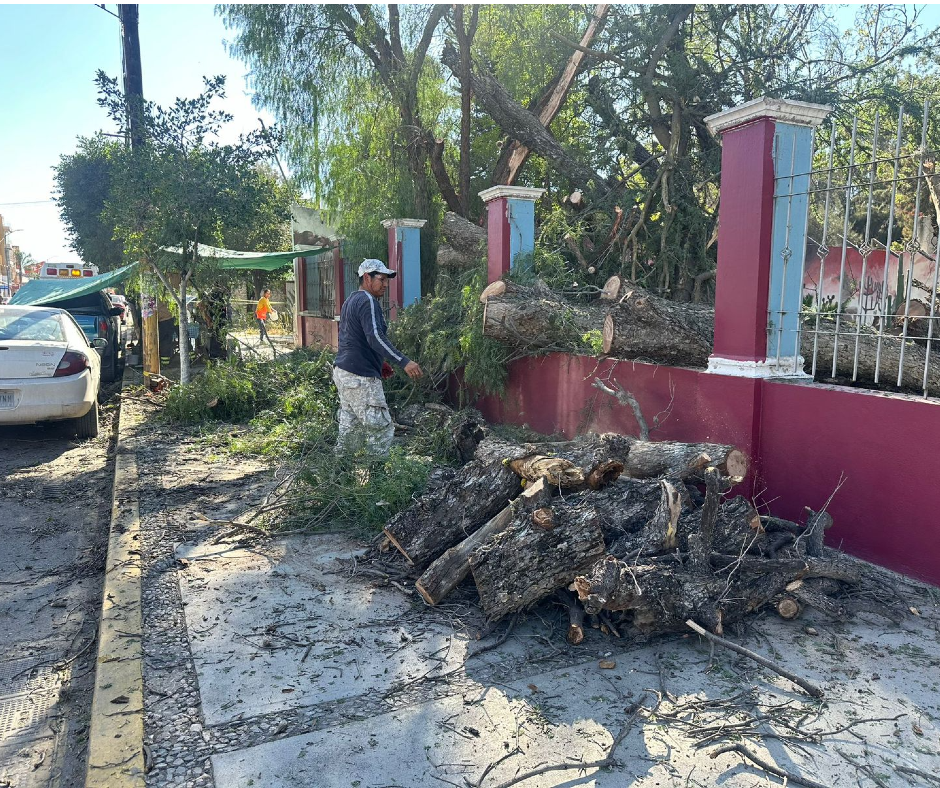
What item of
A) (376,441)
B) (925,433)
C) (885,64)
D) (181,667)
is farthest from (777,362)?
(885,64)

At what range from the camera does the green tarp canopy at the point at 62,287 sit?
39.1ft

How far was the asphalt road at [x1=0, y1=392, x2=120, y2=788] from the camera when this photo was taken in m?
2.83

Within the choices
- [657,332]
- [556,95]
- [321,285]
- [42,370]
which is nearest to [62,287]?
[321,285]

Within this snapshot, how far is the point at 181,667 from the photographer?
3.21m

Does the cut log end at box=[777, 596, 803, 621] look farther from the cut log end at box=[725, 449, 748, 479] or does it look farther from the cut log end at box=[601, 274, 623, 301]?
the cut log end at box=[601, 274, 623, 301]

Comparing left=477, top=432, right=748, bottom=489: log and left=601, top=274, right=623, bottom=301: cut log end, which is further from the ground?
left=601, top=274, right=623, bottom=301: cut log end

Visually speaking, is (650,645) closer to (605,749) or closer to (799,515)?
(605,749)

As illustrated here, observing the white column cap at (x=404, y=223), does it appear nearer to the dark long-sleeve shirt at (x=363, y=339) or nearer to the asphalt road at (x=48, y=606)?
the dark long-sleeve shirt at (x=363, y=339)

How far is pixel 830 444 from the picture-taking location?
4238 millimetres

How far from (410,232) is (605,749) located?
9382 millimetres

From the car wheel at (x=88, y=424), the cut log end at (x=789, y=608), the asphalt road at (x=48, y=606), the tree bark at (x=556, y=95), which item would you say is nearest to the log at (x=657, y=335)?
the cut log end at (x=789, y=608)

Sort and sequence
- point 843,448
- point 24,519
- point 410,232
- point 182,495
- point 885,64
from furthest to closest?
point 410,232 → point 885,64 → point 182,495 → point 24,519 → point 843,448

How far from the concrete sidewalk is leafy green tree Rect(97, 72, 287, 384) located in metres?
6.37

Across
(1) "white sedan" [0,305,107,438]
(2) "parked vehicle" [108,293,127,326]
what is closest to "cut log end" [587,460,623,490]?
(1) "white sedan" [0,305,107,438]
